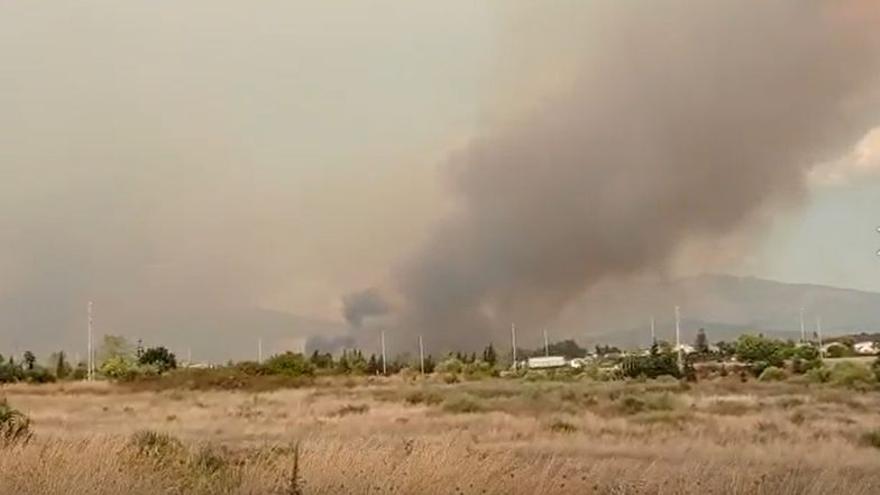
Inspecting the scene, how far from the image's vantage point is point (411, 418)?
34.1 m

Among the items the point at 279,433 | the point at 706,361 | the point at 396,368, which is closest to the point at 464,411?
the point at 279,433

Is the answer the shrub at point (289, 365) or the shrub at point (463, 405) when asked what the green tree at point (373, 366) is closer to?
the shrub at point (289, 365)

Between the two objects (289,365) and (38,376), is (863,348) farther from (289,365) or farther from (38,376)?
(38,376)

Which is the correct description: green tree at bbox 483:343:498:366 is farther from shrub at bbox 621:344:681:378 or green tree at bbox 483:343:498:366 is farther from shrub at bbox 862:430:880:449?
shrub at bbox 862:430:880:449

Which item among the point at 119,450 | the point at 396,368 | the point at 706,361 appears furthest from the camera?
the point at 396,368

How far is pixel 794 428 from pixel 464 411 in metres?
14.4

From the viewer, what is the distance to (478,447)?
19.6 metres

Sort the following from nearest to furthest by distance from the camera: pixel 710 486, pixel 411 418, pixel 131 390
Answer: pixel 710 486 → pixel 411 418 → pixel 131 390

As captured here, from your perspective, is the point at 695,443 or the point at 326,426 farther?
the point at 326,426

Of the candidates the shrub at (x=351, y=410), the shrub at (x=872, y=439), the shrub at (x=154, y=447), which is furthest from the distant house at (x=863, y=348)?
the shrub at (x=154, y=447)

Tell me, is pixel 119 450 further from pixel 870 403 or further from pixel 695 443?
pixel 870 403

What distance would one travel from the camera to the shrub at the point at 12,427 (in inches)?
613

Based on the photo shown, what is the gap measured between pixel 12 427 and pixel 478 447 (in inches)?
310

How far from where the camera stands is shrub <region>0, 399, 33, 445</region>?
1557 cm
